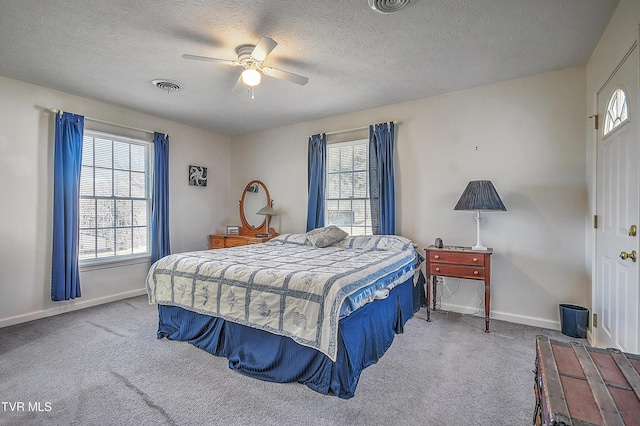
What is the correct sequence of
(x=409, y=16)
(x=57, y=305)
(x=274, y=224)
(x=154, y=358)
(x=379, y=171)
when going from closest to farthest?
(x=409, y=16) < (x=154, y=358) < (x=57, y=305) < (x=379, y=171) < (x=274, y=224)

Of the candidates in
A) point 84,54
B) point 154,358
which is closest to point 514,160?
point 154,358

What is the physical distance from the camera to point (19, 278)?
11.2 ft

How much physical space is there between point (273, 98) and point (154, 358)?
3.10 metres

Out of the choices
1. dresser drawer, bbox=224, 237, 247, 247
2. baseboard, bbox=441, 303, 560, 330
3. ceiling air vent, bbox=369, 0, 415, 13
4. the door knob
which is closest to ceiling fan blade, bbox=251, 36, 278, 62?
ceiling air vent, bbox=369, 0, 415, 13

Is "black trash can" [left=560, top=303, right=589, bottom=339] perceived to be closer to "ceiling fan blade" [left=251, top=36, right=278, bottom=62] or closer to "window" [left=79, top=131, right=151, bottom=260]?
"ceiling fan blade" [left=251, top=36, right=278, bottom=62]

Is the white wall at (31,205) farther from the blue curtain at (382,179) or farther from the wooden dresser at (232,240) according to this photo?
the blue curtain at (382,179)

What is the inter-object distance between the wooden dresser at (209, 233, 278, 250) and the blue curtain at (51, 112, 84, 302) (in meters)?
1.94

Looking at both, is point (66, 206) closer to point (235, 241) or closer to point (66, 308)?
point (66, 308)

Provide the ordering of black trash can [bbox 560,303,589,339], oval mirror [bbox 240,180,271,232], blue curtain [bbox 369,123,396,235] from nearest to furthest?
black trash can [bbox 560,303,589,339], blue curtain [bbox 369,123,396,235], oval mirror [bbox 240,180,271,232]

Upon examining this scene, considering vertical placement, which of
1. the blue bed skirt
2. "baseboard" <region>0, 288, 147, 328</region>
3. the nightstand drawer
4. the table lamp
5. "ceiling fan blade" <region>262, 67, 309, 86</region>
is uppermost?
"ceiling fan blade" <region>262, 67, 309, 86</region>

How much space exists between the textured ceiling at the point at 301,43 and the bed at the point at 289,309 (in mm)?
1896

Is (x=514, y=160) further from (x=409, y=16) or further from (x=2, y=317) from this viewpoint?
(x=2, y=317)

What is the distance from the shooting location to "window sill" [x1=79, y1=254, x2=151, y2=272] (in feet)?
12.9

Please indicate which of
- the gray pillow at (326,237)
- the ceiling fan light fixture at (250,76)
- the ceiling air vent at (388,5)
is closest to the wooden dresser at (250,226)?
the gray pillow at (326,237)
